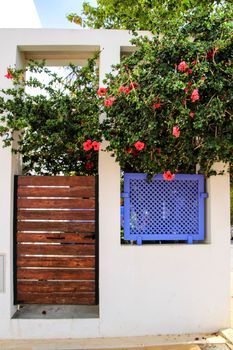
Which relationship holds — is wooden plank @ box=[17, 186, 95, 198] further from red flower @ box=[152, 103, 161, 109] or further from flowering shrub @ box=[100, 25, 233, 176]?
red flower @ box=[152, 103, 161, 109]

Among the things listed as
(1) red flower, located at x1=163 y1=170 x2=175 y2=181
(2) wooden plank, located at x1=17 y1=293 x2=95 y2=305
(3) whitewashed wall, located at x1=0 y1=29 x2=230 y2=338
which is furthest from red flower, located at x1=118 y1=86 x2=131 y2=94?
(2) wooden plank, located at x1=17 y1=293 x2=95 y2=305

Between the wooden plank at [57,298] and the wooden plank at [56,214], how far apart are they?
1.09 m

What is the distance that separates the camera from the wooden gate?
488 centimetres

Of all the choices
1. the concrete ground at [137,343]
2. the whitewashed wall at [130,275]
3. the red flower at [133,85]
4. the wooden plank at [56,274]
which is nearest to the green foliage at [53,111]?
the whitewashed wall at [130,275]

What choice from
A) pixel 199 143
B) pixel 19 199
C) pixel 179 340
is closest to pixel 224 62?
pixel 199 143

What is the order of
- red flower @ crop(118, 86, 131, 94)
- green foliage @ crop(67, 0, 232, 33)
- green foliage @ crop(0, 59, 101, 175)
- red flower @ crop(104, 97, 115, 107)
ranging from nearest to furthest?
red flower @ crop(118, 86, 131, 94) < red flower @ crop(104, 97, 115, 107) < green foliage @ crop(0, 59, 101, 175) < green foliage @ crop(67, 0, 232, 33)

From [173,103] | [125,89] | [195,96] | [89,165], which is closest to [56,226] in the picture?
[89,165]

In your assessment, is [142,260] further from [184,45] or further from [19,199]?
[184,45]

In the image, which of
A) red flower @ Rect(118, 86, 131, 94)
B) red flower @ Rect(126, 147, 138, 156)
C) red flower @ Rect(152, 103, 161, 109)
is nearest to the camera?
red flower @ Rect(152, 103, 161, 109)

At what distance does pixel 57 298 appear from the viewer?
16.0 feet

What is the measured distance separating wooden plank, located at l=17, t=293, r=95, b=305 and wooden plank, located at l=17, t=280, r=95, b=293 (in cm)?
6

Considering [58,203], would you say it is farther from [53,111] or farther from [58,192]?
[53,111]

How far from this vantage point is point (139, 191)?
16.3 feet

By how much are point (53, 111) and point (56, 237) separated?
181 cm
